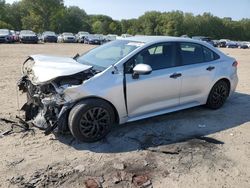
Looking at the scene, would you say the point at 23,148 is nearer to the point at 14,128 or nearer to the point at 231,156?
the point at 14,128

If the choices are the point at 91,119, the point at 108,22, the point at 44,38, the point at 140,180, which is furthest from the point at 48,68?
the point at 108,22

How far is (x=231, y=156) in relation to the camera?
202 inches

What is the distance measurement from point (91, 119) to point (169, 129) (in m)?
1.57

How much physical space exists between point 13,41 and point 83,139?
36638 mm

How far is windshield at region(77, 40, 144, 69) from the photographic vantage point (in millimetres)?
5922

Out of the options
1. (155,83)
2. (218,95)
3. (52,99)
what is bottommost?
(218,95)

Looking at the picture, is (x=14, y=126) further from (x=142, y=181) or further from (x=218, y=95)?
(x=218, y=95)

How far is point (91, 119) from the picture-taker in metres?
5.34

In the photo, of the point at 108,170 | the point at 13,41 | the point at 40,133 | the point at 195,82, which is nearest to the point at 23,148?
the point at 40,133

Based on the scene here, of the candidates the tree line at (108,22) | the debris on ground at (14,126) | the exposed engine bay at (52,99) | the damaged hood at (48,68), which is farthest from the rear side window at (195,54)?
the tree line at (108,22)

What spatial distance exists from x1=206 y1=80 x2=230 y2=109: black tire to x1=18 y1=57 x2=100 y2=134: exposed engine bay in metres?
2.88

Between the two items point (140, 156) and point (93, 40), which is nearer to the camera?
point (140, 156)

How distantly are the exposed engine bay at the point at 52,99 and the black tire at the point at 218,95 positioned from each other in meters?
2.88

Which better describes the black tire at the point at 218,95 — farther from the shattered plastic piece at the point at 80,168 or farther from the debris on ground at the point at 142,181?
the shattered plastic piece at the point at 80,168
